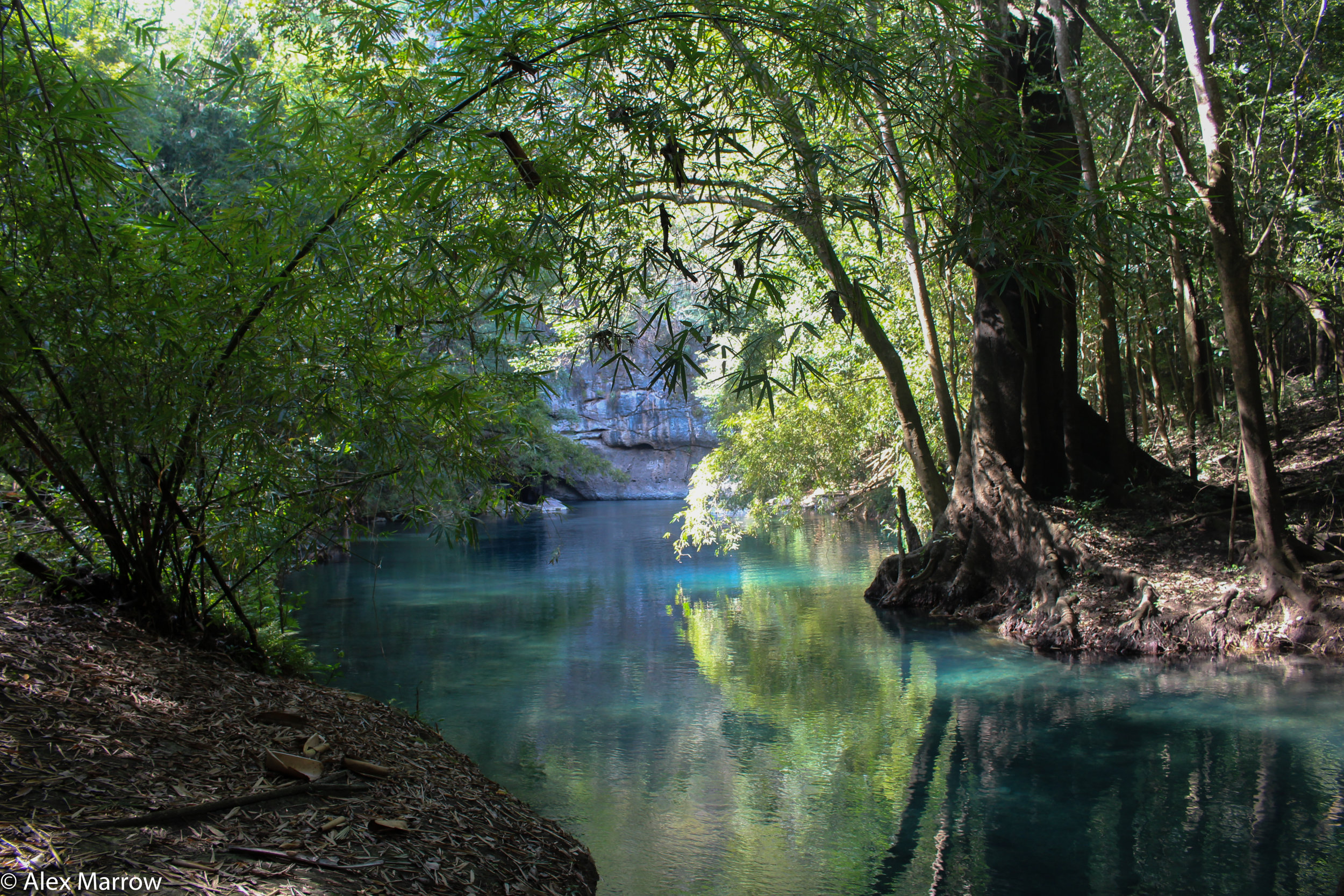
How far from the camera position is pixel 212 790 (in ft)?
7.59

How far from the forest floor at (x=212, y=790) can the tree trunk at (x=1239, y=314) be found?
5.95 meters

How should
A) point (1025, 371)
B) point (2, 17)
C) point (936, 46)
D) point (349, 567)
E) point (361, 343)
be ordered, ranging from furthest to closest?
point (349, 567), point (1025, 371), point (936, 46), point (361, 343), point (2, 17)

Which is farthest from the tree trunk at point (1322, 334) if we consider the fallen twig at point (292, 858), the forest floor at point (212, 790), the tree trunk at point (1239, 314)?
the fallen twig at point (292, 858)

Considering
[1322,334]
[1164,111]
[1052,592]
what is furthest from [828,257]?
[1322,334]

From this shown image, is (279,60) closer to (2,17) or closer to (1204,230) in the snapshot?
(2,17)

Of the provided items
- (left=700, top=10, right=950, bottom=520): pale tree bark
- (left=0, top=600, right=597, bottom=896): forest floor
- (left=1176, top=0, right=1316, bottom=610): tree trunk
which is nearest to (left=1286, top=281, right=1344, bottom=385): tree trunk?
(left=1176, top=0, right=1316, bottom=610): tree trunk

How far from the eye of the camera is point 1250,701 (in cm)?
596

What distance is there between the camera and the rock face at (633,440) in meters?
34.1

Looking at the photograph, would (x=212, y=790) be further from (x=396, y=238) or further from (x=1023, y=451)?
(x=1023, y=451)

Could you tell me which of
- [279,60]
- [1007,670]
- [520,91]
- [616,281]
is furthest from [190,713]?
[1007,670]

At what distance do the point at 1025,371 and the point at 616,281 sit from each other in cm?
657

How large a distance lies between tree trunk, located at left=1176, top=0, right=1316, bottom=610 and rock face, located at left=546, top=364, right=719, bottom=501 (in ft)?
88.4

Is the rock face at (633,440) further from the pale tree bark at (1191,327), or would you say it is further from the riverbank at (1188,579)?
the riverbank at (1188,579)

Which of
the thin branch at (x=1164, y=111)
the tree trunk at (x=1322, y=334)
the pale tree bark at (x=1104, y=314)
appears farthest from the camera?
the tree trunk at (x=1322, y=334)
